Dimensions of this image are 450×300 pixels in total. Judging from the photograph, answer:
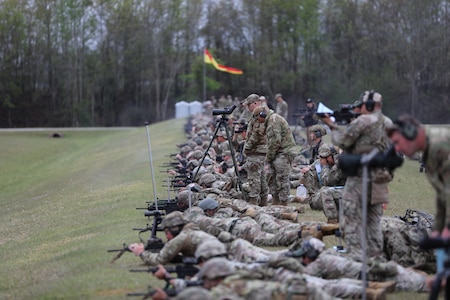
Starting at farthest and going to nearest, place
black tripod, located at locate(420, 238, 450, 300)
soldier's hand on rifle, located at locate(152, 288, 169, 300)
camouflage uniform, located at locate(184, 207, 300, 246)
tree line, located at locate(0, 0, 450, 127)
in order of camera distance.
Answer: tree line, located at locate(0, 0, 450, 127) < camouflage uniform, located at locate(184, 207, 300, 246) < soldier's hand on rifle, located at locate(152, 288, 169, 300) < black tripod, located at locate(420, 238, 450, 300)

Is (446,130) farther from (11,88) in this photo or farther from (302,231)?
(11,88)

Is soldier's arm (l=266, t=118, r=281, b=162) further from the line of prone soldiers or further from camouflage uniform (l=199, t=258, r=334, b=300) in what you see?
camouflage uniform (l=199, t=258, r=334, b=300)

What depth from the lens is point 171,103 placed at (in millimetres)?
82062

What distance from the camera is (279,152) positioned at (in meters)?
15.5

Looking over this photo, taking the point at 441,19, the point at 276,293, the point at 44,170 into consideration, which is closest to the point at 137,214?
the point at 276,293

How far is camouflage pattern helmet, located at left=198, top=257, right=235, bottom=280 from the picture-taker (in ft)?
27.1

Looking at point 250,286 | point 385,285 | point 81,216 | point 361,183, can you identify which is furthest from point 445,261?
point 81,216

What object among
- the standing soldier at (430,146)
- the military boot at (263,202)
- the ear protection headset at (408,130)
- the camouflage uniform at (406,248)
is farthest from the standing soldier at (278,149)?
the ear protection headset at (408,130)

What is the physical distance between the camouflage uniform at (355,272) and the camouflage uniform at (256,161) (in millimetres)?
6252

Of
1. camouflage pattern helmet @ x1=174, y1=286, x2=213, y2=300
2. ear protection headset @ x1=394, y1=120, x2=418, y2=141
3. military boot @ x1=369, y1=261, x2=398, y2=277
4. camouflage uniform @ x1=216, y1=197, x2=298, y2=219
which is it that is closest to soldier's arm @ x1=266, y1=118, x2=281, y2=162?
camouflage uniform @ x1=216, y1=197, x2=298, y2=219

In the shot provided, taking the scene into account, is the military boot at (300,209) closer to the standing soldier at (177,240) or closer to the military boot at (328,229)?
the military boot at (328,229)

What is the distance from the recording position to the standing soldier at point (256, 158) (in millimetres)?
15758

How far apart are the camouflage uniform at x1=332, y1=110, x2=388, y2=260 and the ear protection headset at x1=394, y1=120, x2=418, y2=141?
2024mm

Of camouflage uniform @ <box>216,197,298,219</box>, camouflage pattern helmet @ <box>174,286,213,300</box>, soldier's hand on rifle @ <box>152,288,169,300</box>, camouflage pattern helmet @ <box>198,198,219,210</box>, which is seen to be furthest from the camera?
camouflage uniform @ <box>216,197,298,219</box>
